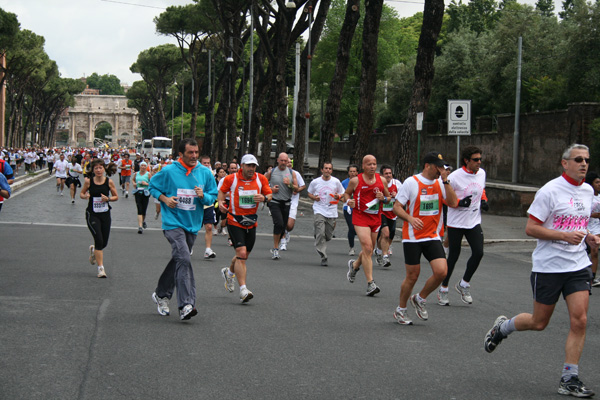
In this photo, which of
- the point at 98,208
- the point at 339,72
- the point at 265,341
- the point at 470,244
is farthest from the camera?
the point at 339,72

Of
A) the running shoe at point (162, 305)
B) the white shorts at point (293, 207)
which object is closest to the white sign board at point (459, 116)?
the white shorts at point (293, 207)

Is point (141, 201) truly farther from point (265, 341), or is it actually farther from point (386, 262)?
point (265, 341)

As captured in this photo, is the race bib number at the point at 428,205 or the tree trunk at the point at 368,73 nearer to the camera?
the race bib number at the point at 428,205

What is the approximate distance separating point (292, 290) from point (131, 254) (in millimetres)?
4717

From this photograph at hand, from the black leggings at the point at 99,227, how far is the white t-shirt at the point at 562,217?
→ 7.02m

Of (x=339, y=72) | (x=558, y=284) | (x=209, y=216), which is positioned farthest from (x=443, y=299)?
(x=339, y=72)

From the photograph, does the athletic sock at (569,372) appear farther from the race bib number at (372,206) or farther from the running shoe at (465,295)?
the race bib number at (372,206)

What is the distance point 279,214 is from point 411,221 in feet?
21.7

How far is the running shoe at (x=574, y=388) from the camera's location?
5.34 m

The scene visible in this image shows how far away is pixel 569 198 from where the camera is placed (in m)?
5.78

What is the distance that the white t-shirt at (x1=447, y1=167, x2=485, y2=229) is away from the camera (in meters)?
9.46

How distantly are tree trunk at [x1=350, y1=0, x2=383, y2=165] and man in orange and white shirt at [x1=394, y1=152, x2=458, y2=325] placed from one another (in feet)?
51.5

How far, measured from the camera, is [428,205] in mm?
8141

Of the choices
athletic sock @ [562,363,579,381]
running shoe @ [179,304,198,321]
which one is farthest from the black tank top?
athletic sock @ [562,363,579,381]
